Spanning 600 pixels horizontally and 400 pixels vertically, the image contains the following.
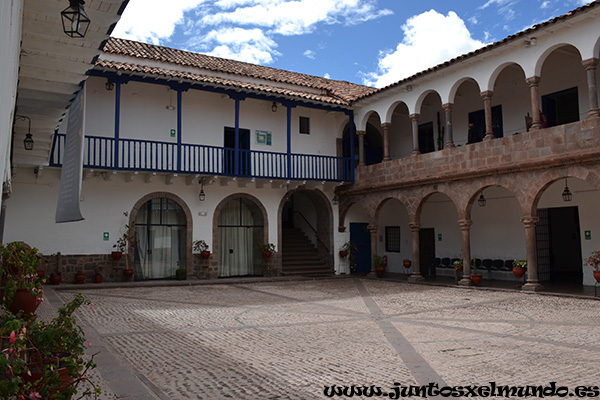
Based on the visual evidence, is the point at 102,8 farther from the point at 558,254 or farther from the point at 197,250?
the point at 558,254

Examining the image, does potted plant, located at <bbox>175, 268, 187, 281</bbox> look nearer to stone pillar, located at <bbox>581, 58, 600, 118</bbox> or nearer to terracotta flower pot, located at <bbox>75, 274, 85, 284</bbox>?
terracotta flower pot, located at <bbox>75, 274, 85, 284</bbox>

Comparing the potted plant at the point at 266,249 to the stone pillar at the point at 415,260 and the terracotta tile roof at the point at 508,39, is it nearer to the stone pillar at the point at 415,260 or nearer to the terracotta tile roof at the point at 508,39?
the stone pillar at the point at 415,260

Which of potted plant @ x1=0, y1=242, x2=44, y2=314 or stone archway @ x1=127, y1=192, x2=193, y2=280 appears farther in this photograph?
stone archway @ x1=127, y1=192, x2=193, y2=280

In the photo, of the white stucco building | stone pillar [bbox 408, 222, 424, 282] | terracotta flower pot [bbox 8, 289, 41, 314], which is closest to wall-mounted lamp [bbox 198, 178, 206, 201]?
the white stucco building

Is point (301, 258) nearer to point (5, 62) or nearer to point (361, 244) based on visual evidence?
point (361, 244)

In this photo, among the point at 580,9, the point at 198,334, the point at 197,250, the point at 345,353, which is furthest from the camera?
the point at 197,250

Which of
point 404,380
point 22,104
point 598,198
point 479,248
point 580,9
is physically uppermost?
point 580,9

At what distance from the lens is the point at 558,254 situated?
58.6 feet

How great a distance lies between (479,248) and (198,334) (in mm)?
11967

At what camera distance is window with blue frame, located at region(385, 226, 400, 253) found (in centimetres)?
1969

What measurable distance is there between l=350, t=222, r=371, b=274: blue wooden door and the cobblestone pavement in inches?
288

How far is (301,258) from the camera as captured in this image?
18.7 metres

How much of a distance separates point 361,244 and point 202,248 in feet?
21.5

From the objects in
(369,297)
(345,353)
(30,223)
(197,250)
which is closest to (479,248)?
(369,297)
